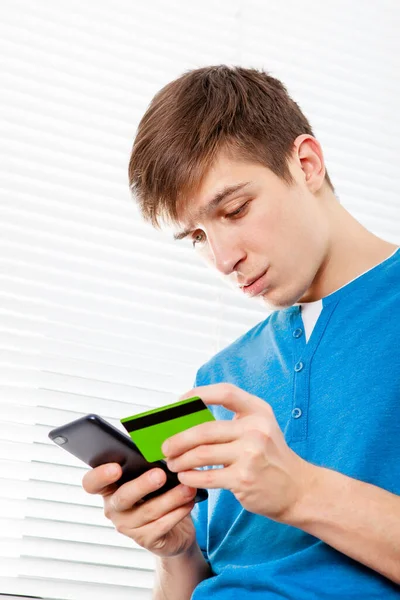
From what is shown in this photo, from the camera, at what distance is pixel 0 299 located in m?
1.53

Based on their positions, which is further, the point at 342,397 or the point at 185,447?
the point at 342,397

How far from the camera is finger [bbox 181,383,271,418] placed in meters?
0.86

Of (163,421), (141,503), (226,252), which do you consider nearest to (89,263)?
(226,252)

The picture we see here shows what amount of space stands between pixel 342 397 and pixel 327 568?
25cm

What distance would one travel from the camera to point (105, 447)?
0.98 meters

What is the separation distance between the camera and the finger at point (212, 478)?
0.87 metres

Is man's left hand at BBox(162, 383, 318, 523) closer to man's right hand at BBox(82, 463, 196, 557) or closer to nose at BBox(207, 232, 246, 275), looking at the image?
man's right hand at BBox(82, 463, 196, 557)

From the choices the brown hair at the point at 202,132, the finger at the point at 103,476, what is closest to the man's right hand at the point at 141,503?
the finger at the point at 103,476

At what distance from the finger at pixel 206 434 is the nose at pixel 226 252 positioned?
360mm

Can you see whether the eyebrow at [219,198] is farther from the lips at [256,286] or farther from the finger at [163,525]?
the finger at [163,525]

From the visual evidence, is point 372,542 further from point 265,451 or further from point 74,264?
point 74,264

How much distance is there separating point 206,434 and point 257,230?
0.41 m

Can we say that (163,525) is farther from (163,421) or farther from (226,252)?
(226,252)

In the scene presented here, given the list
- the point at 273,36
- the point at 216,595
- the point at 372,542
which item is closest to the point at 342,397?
the point at 372,542
